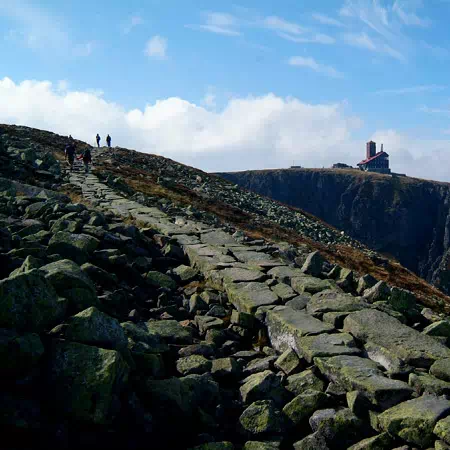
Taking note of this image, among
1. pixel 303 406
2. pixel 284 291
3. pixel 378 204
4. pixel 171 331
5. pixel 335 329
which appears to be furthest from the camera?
pixel 378 204

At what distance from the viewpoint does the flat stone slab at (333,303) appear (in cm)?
763

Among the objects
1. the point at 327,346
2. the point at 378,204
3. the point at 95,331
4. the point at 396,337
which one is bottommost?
the point at 327,346

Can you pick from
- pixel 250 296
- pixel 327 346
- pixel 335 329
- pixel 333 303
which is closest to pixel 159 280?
pixel 250 296

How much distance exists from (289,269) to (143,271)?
3196mm

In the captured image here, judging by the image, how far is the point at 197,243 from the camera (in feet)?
40.4

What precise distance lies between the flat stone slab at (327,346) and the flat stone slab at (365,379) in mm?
123

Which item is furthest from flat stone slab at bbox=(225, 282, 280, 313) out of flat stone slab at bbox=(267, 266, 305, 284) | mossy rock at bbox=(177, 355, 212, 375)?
mossy rock at bbox=(177, 355, 212, 375)

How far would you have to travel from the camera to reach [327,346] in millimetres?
6406

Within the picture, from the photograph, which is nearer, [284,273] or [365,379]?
[365,379]

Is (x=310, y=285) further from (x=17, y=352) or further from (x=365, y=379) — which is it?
(x=17, y=352)

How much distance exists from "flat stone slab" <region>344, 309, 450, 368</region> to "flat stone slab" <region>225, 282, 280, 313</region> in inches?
62.7

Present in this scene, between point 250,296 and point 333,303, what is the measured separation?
4.93 feet

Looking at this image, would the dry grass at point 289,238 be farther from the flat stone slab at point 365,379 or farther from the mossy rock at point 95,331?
the mossy rock at point 95,331

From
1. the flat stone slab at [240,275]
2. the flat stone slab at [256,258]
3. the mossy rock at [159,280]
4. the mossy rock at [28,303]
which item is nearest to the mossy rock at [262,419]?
the mossy rock at [28,303]
